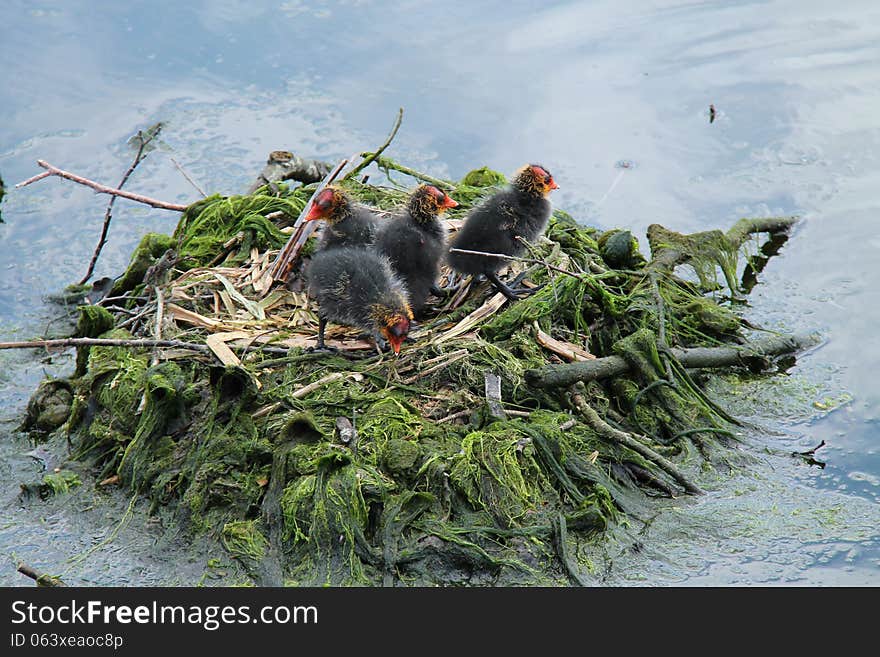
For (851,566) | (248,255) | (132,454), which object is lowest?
(851,566)

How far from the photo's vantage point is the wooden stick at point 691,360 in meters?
6.12

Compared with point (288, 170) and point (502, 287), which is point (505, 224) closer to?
point (502, 287)

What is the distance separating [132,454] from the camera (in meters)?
6.00

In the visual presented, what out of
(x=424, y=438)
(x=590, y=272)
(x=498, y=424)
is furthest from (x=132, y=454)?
(x=590, y=272)

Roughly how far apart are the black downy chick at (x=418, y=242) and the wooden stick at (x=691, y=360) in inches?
39.0

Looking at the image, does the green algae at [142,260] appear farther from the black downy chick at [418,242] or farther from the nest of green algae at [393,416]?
the black downy chick at [418,242]

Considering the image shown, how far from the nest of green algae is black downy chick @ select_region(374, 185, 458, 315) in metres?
0.25

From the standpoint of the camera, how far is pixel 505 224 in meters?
6.83

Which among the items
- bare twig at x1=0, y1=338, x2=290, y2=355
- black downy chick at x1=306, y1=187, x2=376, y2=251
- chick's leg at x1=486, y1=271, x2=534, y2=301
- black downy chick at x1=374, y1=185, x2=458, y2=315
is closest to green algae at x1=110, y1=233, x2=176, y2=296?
bare twig at x1=0, y1=338, x2=290, y2=355

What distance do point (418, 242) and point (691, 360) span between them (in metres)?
1.75

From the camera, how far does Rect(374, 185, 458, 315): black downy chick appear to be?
6.66m

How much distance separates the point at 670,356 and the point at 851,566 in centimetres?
153

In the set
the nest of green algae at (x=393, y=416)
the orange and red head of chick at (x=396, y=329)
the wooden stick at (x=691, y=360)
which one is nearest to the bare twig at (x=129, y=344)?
the nest of green algae at (x=393, y=416)

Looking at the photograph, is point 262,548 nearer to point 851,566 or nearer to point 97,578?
point 97,578
